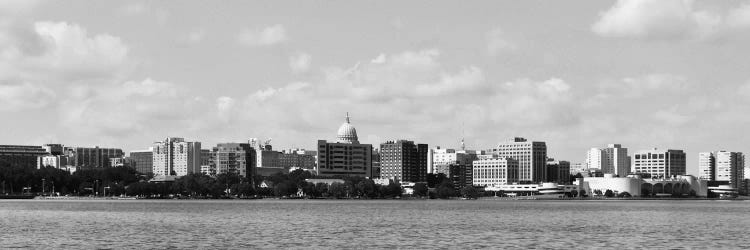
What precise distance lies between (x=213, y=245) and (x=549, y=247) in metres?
24.1

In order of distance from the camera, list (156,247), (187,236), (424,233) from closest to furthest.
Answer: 1. (156,247)
2. (187,236)
3. (424,233)

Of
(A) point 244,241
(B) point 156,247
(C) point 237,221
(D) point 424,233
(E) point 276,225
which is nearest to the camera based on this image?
(B) point 156,247

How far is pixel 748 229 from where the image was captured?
122125 millimetres

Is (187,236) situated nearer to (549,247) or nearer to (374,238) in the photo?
(374,238)

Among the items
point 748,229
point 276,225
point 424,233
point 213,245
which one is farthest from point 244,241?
point 748,229

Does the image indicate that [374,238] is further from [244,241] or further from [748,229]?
[748,229]

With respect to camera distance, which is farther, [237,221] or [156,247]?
[237,221]

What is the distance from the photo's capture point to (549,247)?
91.2 meters

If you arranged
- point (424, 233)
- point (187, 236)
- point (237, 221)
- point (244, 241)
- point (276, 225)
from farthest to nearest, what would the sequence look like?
1. point (237, 221)
2. point (276, 225)
3. point (424, 233)
4. point (187, 236)
5. point (244, 241)

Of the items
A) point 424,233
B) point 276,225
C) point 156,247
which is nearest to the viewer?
point 156,247

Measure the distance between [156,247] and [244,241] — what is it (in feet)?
28.5

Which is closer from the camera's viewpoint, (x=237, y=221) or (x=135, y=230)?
(x=135, y=230)

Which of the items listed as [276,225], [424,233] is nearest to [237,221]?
[276,225]

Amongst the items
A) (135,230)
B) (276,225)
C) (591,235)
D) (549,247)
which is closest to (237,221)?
(276,225)
